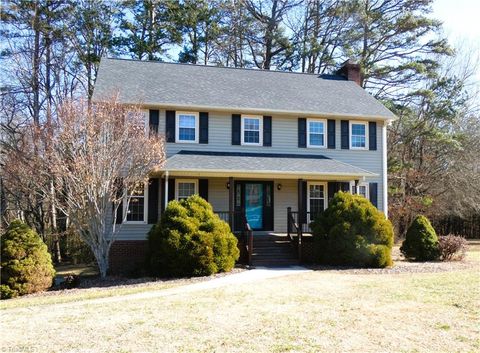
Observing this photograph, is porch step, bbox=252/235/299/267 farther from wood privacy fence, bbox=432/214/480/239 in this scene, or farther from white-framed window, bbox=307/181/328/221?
wood privacy fence, bbox=432/214/480/239

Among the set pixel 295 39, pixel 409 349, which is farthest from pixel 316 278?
pixel 295 39

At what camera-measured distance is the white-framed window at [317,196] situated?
18.4 m

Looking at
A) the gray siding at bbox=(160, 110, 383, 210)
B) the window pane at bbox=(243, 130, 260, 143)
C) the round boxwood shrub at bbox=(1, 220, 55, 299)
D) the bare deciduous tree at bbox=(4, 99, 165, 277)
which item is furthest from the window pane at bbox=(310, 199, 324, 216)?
the round boxwood shrub at bbox=(1, 220, 55, 299)

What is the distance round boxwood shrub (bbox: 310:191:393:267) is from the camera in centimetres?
1435

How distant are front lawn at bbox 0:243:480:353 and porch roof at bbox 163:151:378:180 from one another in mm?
5430

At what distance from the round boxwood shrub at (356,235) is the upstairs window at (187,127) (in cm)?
594

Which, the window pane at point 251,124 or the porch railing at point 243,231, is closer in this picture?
the porch railing at point 243,231

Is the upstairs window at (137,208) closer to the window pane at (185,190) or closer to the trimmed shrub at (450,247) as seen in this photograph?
the window pane at (185,190)

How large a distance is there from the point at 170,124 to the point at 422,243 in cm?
1011

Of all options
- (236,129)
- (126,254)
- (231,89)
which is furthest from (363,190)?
(126,254)

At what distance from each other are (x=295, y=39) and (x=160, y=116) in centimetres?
1546

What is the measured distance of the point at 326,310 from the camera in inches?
324

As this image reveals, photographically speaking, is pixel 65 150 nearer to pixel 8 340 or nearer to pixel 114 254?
pixel 114 254

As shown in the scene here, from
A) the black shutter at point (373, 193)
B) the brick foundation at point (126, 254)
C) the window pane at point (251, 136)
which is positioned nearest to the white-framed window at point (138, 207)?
the brick foundation at point (126, 254)
